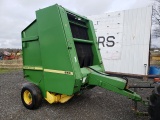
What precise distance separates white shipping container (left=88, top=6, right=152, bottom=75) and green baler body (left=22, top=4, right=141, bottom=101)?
143 inches

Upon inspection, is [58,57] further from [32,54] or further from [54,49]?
[32,54]

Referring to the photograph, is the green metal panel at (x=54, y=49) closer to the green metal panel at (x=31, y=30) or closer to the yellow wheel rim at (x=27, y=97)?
the green metal panel at (x=31, y=30)

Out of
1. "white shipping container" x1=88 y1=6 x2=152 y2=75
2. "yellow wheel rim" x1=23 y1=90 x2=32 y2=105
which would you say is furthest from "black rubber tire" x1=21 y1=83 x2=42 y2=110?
"white shipping container" x1=88 y1=6 x2=152 y2=75

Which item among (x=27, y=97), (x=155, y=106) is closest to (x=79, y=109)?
(x=27, y=97)

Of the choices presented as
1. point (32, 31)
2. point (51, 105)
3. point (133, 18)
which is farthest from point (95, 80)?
point (133, 18)

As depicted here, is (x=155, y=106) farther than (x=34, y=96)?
No

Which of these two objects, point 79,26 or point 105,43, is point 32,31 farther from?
point 105,43

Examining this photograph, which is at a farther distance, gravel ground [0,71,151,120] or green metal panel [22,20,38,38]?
green metal panel [22,20,38,38]

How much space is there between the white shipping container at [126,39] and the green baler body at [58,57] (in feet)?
11.9

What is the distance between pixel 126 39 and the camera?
7559 mm

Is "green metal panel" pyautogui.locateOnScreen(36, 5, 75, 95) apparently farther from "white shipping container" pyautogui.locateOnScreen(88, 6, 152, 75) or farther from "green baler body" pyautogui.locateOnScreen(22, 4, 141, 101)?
"white shipping container" pyautogui.locateOnScreen(88, 6, 152, 75)

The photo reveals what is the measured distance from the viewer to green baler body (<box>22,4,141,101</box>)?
10.8ft

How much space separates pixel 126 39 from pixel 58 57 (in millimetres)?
4908

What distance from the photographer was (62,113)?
12.0ft
